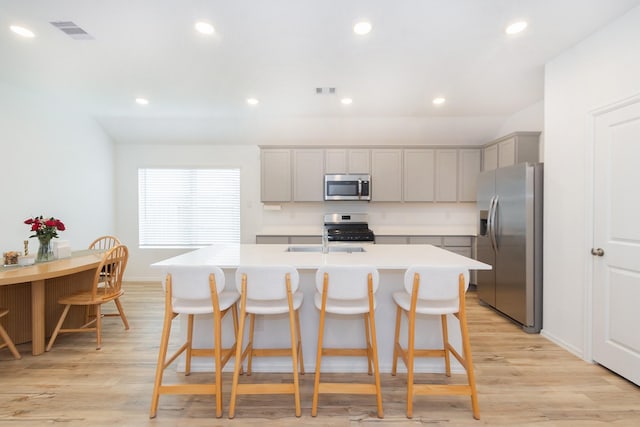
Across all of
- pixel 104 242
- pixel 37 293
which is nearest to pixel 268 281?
pixel 37 293

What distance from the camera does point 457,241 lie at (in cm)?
480

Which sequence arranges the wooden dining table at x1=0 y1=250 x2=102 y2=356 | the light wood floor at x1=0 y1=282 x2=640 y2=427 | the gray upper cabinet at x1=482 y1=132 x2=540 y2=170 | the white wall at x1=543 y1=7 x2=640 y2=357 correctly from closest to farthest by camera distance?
the light wood floor at x1=0 y1=282 x2=640 y2=427
the white wall at x1=543 y1=7 x2=640 y2=357
the wooden dining table at x1=0 y1=250 x2=102 y2=356
the gray upper cabinet at x1=482 y1=132 x2=540 y2=170

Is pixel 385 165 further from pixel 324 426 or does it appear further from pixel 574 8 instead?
pixel 324 426

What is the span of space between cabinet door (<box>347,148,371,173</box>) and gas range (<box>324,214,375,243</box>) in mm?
801

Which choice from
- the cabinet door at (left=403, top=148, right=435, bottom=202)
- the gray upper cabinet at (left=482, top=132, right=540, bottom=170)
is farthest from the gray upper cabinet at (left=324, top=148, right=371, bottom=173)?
the gray upper cabinet at (left=482, top=132, right=540, bottom=170)

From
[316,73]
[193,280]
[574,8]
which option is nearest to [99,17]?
[316,73]

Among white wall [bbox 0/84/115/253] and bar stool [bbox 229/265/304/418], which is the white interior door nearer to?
bar stool [bbox 229/265/304/418]

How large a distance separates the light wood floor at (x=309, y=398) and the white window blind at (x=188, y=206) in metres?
2.81

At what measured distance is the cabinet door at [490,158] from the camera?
460cm

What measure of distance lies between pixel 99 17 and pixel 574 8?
3.42 m

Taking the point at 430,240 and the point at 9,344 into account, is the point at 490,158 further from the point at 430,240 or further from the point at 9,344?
the point at 9,344

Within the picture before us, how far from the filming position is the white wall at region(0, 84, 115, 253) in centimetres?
362

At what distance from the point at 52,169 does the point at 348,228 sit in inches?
166

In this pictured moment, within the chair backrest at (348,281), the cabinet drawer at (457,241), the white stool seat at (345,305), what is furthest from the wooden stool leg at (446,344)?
the cabinet drawer at (457,241)
